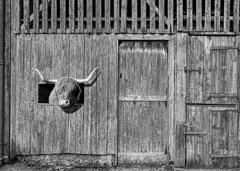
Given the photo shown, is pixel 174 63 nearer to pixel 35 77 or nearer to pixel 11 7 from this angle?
pixel 35 77

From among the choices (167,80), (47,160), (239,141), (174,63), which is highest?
(174,63)

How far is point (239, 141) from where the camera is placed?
596 cm

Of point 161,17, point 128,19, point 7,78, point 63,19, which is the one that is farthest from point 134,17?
point 7,78

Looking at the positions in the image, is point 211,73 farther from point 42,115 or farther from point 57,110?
point 42,115

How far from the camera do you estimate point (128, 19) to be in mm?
6043

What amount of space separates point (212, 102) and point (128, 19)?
2.61 metres

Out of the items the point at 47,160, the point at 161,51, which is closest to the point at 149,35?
the point at 161,51

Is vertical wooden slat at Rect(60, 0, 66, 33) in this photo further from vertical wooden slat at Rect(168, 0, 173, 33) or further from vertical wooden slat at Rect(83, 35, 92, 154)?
vertical wooden slat at Rect(168, 0, 173, 33)

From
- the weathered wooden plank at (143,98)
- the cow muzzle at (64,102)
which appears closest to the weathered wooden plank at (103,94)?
the weathered wooden plank at (143,98)

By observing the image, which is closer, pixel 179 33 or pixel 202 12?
pixel 179 33

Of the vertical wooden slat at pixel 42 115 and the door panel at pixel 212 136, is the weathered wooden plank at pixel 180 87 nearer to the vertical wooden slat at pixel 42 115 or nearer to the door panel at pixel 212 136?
the door panel at pixel 212 136

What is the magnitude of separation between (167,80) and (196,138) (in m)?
1.43

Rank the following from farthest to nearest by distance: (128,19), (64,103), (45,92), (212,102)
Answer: (45,92)
(128,19)
(212,102)
(64,103)

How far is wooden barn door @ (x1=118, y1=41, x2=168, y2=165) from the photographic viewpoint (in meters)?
6.09
